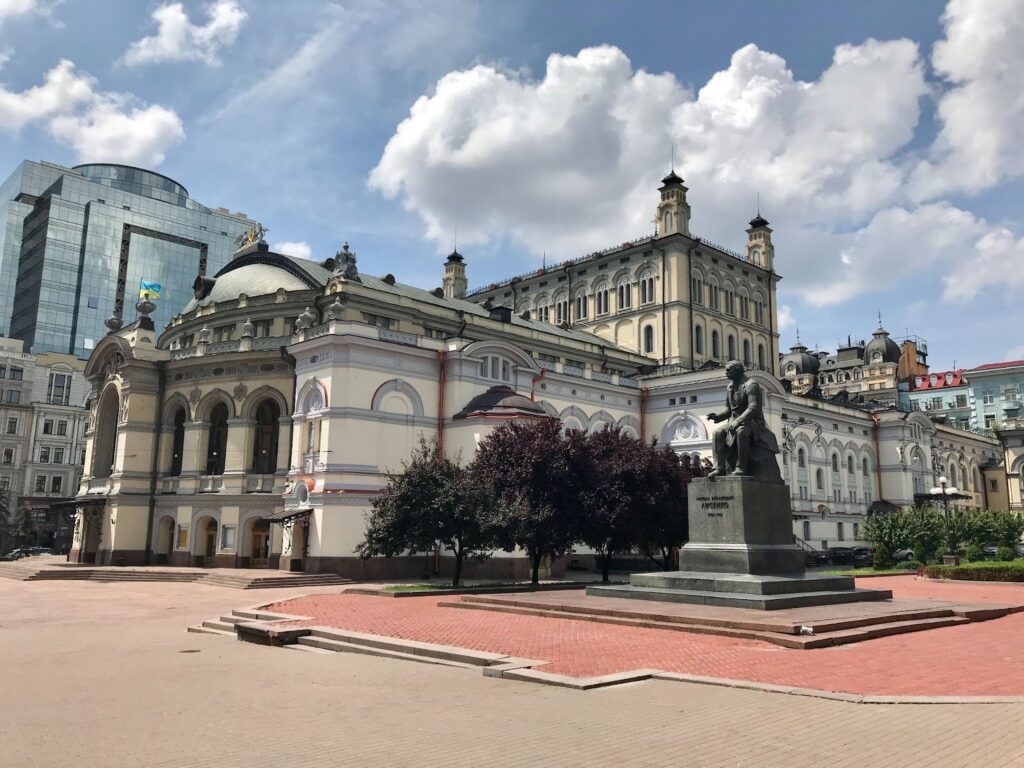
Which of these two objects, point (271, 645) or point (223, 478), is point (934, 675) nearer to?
point (271, 645)

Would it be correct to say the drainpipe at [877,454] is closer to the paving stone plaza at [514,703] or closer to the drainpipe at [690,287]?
the drainpipe at [690,287]

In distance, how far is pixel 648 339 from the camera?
64562 millimetres

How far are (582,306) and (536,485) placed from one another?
39551 millimetres

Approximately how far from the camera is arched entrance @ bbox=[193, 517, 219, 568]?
44.1 metres

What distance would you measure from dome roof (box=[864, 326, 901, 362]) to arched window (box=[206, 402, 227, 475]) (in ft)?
329

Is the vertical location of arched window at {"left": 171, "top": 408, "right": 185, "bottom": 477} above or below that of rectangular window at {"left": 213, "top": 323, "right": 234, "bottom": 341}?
below

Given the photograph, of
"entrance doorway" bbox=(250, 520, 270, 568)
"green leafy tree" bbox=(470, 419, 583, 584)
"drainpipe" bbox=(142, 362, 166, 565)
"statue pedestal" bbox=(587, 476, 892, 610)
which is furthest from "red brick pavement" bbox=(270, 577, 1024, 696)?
"drainpipe" bbox=(142, 362, 166, 565)

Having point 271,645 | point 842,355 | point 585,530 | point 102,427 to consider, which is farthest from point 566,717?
point 842,355

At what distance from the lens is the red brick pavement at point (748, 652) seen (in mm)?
11633

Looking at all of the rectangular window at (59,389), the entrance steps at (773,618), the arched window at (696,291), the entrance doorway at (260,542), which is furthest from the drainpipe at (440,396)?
the rectangular window at (59,389)

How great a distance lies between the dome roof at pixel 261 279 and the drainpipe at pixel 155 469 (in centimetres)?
676

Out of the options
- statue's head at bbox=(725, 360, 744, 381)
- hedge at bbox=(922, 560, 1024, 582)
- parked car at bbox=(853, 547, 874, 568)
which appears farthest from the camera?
parked car at bbox=(853, 547, 874, 568)

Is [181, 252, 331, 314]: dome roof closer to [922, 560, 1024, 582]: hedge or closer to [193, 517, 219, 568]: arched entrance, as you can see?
[193, 517, 219, 568]: arched entrance

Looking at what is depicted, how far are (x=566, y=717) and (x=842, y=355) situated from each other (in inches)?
5032
